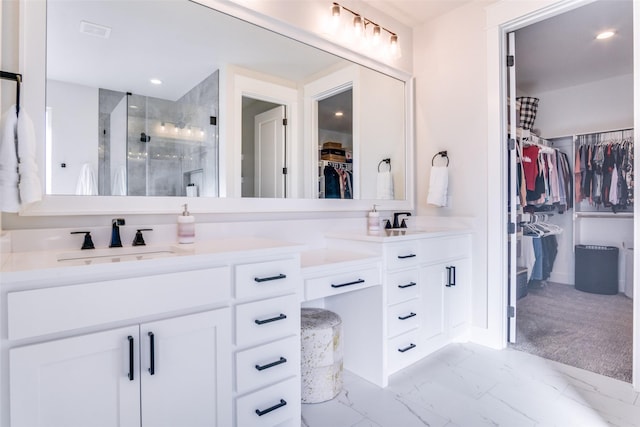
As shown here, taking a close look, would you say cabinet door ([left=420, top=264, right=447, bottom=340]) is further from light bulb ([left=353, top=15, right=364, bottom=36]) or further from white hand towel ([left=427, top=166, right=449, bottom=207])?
light bulb ([left=353, top=15, right=364, bottom=36])

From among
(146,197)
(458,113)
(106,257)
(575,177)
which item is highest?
(458,113)

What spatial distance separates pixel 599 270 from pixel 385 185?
3095mm

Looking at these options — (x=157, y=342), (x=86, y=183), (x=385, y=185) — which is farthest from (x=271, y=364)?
(x=385, y=185)

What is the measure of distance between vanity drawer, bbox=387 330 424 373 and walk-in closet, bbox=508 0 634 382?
3.46 ft

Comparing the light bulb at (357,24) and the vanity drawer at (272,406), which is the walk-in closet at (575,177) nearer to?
the light bulb at (357,24)

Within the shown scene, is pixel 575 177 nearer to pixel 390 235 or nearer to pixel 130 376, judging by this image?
pixel 390 235

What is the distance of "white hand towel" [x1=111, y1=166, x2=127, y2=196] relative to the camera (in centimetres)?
158

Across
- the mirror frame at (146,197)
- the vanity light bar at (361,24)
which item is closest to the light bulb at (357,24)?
the vanity light bar at (361,24)

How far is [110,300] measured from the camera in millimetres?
1075

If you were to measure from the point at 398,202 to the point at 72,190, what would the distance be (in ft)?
7.55

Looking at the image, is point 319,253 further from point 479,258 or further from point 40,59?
point 40,59

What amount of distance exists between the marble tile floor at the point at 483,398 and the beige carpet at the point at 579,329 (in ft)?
0.62

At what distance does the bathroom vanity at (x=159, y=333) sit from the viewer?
0.97 metres

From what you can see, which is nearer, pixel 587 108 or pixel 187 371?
pixel 187 371
